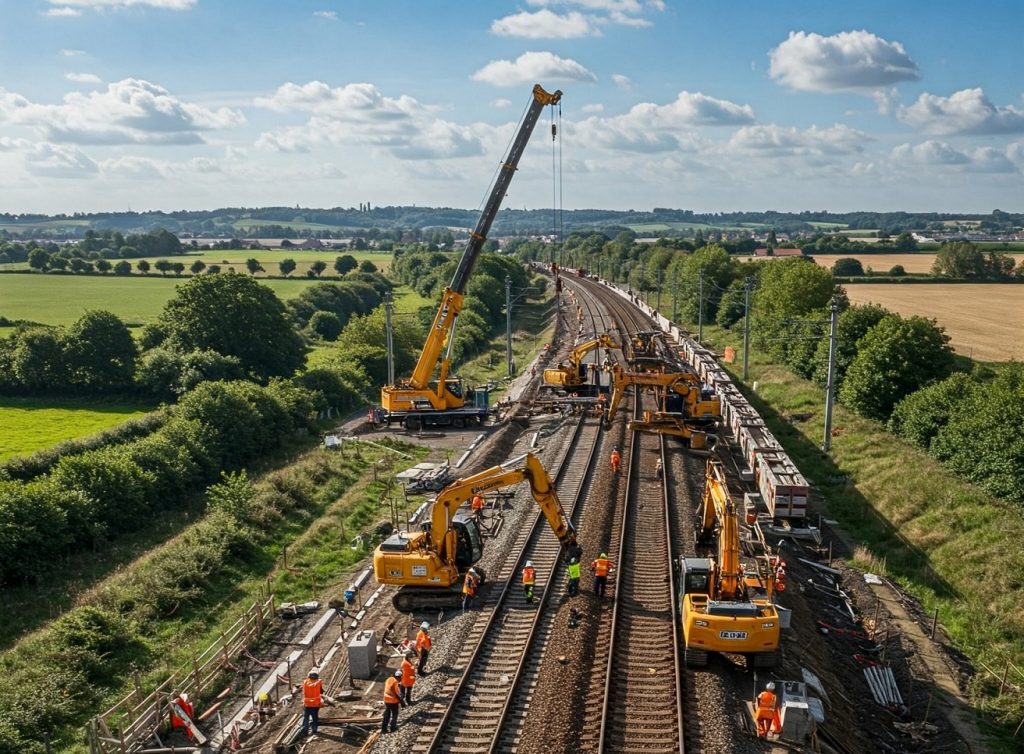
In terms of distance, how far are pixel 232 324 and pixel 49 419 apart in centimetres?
1306

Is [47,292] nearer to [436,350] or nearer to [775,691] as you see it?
[436,350]

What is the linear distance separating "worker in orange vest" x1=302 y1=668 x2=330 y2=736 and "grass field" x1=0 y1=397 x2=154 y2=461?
87.7 feet

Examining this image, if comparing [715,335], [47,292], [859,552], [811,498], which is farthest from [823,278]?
[47,292]

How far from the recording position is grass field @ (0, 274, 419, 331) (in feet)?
258

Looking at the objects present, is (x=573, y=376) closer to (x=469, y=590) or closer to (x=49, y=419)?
(x=469, y=590)

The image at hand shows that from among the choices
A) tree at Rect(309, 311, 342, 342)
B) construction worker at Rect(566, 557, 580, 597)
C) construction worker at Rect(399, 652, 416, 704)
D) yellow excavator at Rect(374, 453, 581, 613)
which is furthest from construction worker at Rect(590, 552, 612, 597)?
tree at Rect(309, 311, 342, 342)

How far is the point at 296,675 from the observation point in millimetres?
19125

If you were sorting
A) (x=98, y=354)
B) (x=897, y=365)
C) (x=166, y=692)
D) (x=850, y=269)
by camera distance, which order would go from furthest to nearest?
1. (x=850, y=269)
2. (x=98, y=354)
3. (x=897, y=365)
4. (x=166, y=692)

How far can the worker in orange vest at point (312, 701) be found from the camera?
1590 cm

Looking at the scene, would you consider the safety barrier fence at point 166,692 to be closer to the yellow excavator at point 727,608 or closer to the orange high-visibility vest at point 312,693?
the orange high-visibility vest at point 312,693

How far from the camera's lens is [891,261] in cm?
13962

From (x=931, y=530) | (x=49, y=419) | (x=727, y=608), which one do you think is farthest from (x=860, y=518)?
(x=49, y=419)

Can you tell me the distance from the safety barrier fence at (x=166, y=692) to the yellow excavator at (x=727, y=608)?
11.0 meters

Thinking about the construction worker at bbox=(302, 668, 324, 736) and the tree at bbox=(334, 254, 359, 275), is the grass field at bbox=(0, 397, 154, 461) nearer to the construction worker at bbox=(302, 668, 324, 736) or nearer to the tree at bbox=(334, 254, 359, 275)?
the construction worker at bbox=(302, 668, 324, 736)
